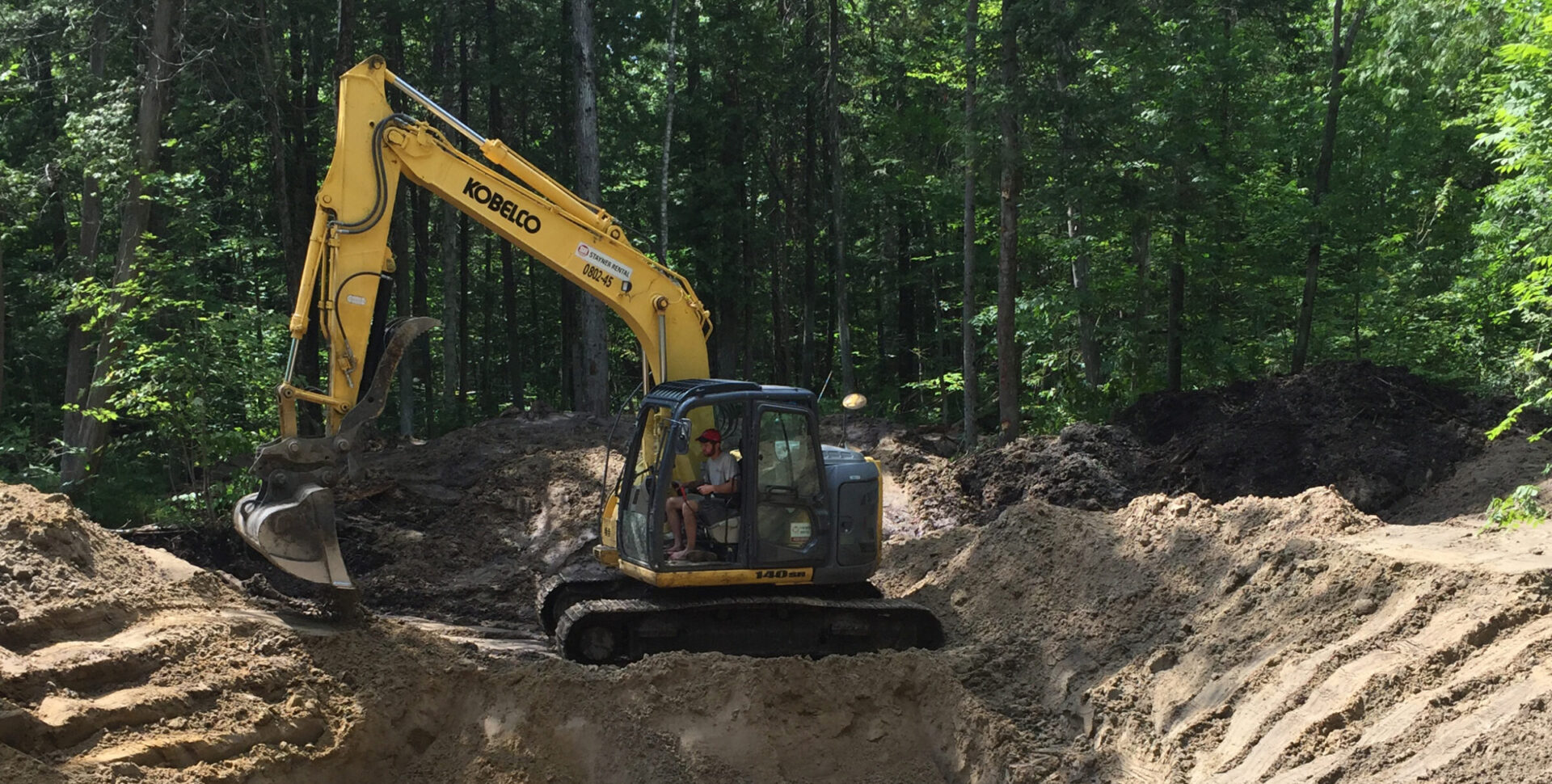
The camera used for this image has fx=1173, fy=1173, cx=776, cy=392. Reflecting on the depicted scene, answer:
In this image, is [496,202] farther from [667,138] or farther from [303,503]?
[667,138]

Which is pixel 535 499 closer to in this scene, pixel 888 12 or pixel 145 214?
pixel 145 214

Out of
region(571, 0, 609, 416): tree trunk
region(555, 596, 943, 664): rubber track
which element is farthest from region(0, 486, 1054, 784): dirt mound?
region(571, 0, 609, 416): tree trunk

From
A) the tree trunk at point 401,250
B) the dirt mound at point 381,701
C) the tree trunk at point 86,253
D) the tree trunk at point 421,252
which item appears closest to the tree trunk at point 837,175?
the tree trunk at point 401,250

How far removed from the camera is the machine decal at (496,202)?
358 inches

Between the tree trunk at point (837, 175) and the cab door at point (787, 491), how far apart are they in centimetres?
1627

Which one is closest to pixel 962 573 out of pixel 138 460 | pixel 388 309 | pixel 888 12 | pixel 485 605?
pixel 485 605

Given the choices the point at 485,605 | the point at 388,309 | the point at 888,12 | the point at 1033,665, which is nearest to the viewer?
the point at 1033,665

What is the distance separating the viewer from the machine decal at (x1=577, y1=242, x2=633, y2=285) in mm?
9336

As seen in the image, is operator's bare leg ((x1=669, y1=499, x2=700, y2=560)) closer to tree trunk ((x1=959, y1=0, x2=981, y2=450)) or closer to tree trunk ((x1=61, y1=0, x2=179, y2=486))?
tree trunk ((x1=61, y1=0, x2=179, y2=486))

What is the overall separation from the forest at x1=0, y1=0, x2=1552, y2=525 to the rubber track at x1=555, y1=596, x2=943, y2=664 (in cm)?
165

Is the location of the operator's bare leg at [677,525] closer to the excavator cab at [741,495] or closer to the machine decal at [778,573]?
the excavator cab at [741,495]

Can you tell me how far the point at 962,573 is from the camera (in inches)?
424

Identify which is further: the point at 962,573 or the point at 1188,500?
the point at 962,573

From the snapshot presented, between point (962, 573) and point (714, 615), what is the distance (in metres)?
2.86
